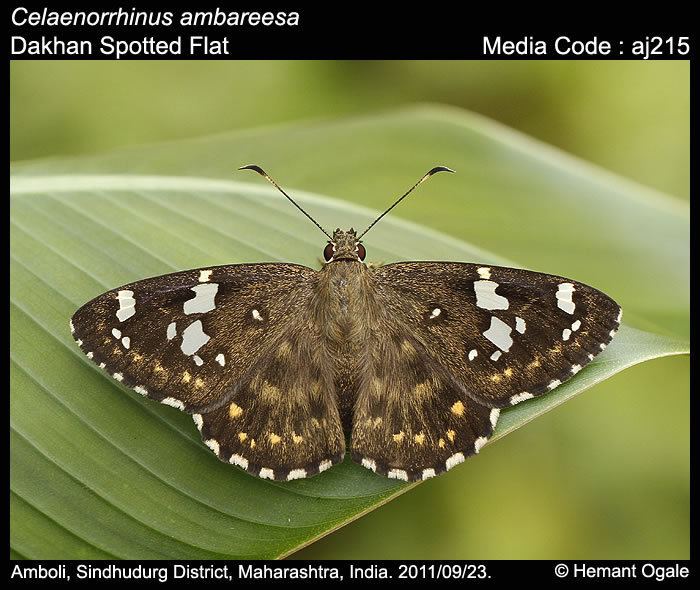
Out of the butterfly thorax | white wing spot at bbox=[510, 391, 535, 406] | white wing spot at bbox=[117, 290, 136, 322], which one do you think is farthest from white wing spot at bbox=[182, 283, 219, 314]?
white wing spot at bbox=[510, 391, 535, 406]

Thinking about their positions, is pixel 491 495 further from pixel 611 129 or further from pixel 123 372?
pixel 611 129

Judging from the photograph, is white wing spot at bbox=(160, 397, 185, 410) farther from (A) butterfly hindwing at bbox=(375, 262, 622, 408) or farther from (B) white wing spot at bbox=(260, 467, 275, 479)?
(A) butterfly hindwing at bbox=(375, 262, 622, 408)

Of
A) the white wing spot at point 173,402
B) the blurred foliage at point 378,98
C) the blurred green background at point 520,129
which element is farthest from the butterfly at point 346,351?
the blurred foliage at point 378,98

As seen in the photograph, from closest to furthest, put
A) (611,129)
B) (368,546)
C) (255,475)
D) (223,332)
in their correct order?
(255,475) < (223,332) < (368,546) < (611,129)

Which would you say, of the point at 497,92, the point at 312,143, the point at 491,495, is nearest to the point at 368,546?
the point at 491,495

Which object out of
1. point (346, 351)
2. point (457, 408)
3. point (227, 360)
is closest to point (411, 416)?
point (457, 408)

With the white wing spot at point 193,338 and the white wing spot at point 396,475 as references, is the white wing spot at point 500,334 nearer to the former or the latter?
the white wing spot at point 396,475

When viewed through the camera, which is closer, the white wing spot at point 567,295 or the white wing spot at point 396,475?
the white wing spot at point 396,475
